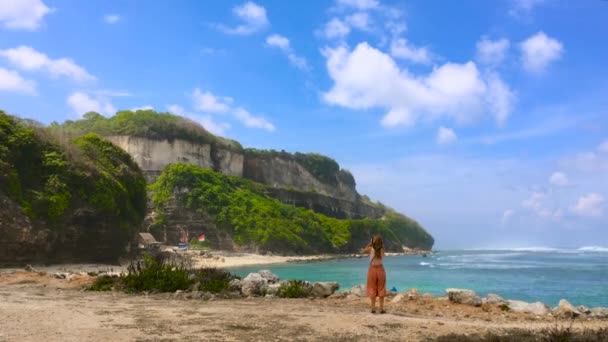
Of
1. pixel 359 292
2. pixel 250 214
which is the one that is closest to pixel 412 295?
pixel 359 292

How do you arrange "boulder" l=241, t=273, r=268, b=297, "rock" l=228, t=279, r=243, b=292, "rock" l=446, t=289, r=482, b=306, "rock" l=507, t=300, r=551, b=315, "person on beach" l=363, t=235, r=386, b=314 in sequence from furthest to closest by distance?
"rock" l=228, t=279, r=243, b=292, "boulder" l=241, t=273, r=268, b=297, "rock" l=446, t=289, r=482, b=306, "rock" l=507, t=300, r=551, b=315, "person on beach" l=363, t=235, r=386, b=314

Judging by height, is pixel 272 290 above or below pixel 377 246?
below

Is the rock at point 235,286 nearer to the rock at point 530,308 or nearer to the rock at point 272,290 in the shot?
the rock at point 272,290

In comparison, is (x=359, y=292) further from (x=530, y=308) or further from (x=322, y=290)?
(x=530, y=308)

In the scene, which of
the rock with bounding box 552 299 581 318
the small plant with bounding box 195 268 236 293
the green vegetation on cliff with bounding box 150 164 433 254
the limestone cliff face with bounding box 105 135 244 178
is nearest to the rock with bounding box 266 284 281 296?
the small plant with bounding box 195 268 236 293

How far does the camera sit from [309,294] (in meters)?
13.0

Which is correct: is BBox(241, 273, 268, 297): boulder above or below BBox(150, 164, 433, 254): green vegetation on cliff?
below

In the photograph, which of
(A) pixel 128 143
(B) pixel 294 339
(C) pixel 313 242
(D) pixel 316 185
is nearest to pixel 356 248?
(C) pixel 313 242

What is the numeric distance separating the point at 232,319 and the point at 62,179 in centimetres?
2848

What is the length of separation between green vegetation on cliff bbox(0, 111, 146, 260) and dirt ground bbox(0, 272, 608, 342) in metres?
20.0

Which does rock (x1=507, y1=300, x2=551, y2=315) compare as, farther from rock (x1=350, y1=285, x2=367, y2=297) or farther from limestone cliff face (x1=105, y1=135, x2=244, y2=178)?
limestone cliff face (x1=105, y1=135, x2=244, y2=178)

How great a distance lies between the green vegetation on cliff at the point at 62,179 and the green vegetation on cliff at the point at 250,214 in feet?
75.2

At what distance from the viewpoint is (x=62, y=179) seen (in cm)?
3244

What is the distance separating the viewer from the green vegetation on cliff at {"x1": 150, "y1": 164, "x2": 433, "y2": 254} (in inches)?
2488
